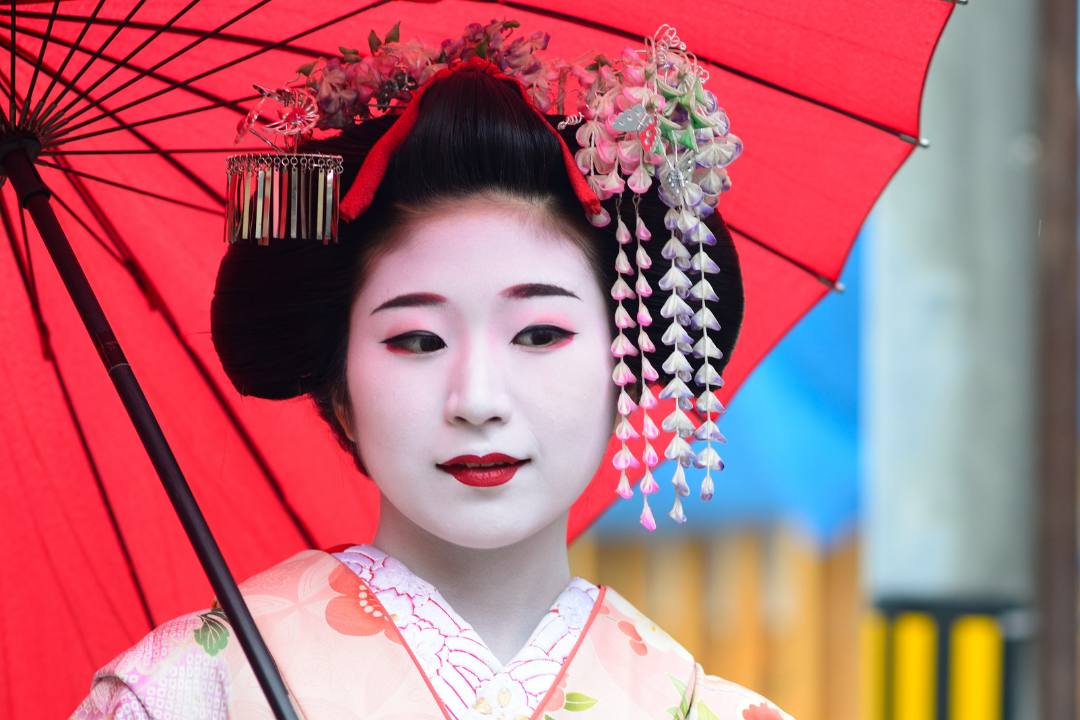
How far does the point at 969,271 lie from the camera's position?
311cm

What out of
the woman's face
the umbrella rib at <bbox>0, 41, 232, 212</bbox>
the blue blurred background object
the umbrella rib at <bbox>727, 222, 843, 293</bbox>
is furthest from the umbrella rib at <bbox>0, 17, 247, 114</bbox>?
the blue blurred background object

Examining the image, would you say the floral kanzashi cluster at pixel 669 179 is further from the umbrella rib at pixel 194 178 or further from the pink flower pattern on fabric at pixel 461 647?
the umbrella rib at pixel 194 178

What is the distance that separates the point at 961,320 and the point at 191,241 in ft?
7.98

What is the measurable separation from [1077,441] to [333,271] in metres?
2.60

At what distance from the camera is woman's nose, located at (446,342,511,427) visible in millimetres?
1188

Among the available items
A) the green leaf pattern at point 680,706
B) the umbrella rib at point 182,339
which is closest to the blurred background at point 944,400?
the umbrella rib at point 182,339

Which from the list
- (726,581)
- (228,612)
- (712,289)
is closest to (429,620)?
(228,612)

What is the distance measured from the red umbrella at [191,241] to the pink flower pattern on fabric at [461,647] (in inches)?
12.8

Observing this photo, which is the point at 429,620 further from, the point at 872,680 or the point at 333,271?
the point at 872,680

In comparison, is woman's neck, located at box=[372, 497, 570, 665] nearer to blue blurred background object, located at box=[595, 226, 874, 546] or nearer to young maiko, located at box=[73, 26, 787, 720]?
young maiko, located at box=[73, 26, 787, 720]

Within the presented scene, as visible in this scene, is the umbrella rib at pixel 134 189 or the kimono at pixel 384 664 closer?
the kimono at pixel 384 664

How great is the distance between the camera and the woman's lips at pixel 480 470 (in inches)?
48.3

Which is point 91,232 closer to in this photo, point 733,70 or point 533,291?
point 533,291

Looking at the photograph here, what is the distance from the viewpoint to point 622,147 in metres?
1.25
